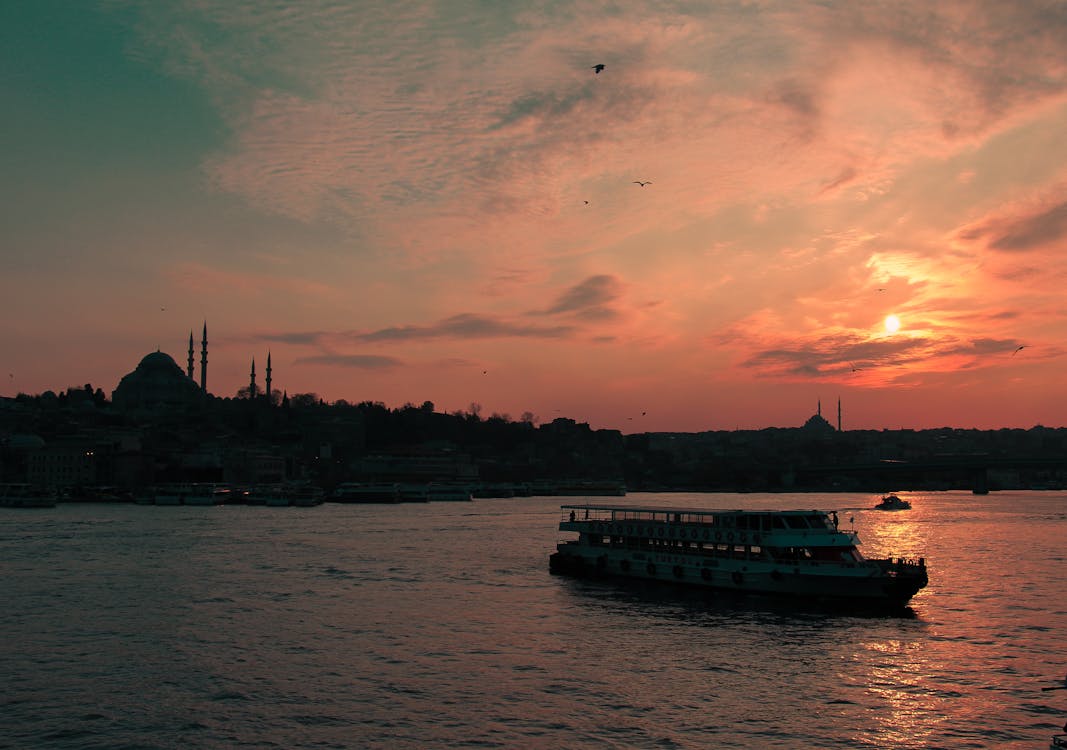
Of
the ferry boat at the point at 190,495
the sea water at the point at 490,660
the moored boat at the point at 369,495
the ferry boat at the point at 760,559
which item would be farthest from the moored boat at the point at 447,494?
the ferry boat at the point at 760,559

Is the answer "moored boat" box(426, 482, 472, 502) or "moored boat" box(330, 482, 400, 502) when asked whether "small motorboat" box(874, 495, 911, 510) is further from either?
"moored boat" box(330, 482, 400, 502)

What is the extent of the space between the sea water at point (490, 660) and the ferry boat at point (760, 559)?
3.91 feet

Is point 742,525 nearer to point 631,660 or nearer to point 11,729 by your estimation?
point 631,660

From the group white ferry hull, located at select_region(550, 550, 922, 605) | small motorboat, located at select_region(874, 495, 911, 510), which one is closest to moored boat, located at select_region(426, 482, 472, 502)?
small motorboat, located at select_region(874, 495, 911, 510)

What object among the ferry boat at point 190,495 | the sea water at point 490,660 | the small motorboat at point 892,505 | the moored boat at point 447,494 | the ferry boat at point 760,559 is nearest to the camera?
the sea water at point 490,660

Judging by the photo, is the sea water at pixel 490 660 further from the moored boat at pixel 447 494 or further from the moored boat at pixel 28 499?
the moored boat at pixel 447 494

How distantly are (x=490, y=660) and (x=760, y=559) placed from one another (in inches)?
697

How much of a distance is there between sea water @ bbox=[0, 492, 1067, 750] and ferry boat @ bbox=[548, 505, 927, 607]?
3.91 ft

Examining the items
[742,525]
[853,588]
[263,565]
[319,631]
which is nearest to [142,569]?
[263,565]

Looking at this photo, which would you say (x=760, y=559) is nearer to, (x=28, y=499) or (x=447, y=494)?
(x=28, y=499)

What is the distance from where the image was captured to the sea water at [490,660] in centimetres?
2670

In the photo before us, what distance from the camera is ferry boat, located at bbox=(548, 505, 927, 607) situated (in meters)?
44.7

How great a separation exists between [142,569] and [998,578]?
154ft

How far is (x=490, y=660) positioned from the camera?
114 feet
